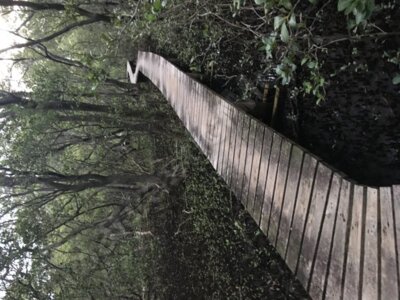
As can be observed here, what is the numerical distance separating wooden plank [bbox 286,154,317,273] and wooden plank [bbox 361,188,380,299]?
0.54m

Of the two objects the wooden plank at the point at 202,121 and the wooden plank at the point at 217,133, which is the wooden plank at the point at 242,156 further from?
the wooden plank at the point at 202,121

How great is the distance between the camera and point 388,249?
71.4 inches

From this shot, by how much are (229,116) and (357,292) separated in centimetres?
221

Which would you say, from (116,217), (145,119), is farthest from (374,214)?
(116,217)

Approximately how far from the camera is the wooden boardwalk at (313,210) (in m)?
1.87

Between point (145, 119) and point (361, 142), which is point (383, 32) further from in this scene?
point (145, 119)

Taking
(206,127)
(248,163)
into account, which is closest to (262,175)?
(248,163)

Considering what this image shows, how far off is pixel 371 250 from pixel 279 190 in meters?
0.99

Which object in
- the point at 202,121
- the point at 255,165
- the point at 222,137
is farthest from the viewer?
the point at 202,121

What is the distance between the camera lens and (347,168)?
10.9 feet

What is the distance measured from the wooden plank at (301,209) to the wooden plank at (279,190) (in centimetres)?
19

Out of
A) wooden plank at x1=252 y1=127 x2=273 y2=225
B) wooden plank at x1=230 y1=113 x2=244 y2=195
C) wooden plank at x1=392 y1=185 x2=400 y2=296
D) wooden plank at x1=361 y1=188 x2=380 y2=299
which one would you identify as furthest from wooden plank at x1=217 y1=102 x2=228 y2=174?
wooden plank at x1=392 y1=185 x2=400 y2=296

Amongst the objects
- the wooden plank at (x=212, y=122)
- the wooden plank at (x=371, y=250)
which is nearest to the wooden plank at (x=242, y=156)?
the wooden plank at (x=212, y=122)

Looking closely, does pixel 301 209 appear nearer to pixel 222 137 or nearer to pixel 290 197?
pixel 290 197
